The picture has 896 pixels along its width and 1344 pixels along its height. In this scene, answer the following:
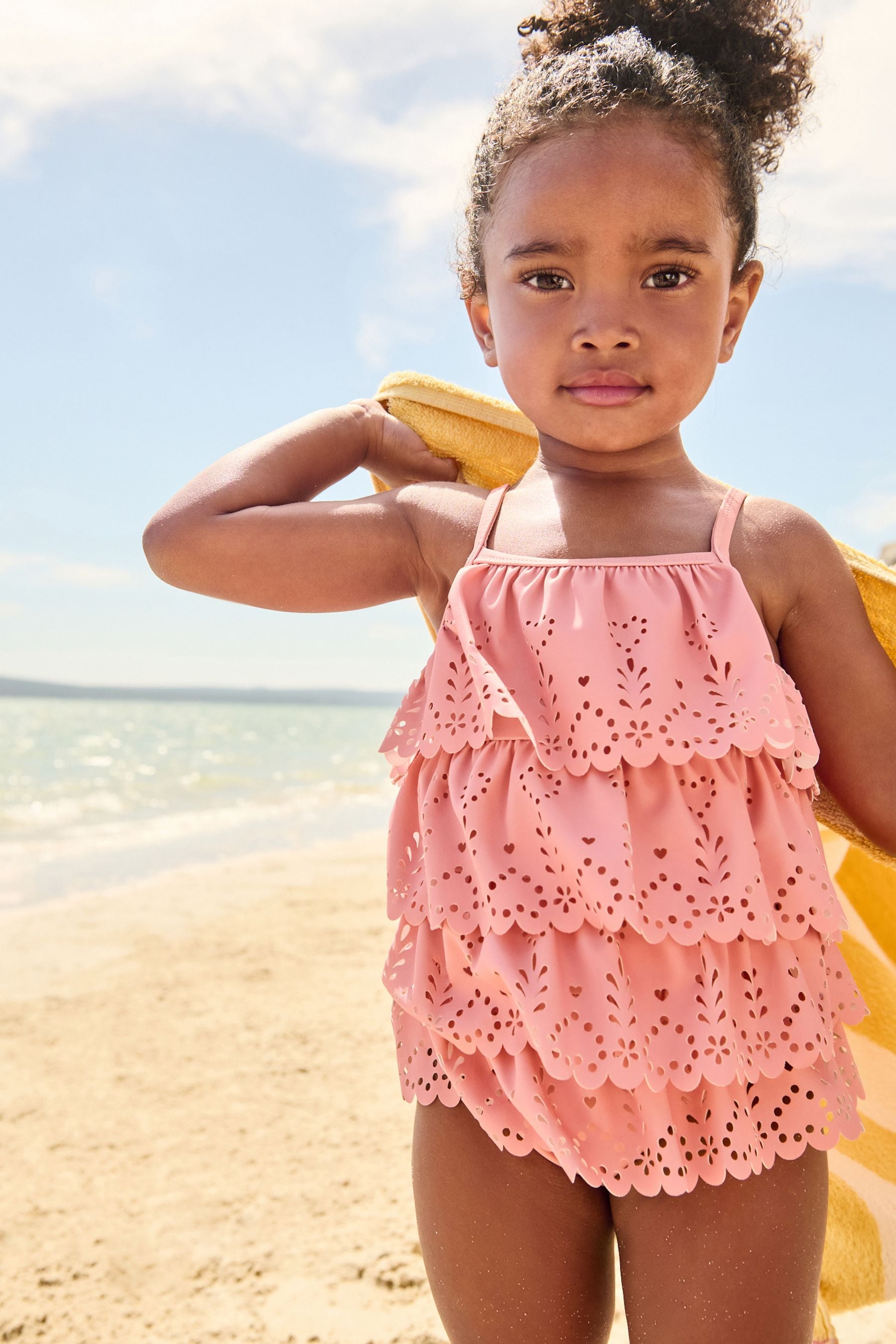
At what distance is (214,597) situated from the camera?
1.41 meters

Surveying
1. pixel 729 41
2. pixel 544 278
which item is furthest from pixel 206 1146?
pixel 729 41

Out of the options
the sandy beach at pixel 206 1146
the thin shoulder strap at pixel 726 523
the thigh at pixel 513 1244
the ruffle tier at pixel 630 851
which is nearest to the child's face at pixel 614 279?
the thin shoulder strap at pixel 726 523

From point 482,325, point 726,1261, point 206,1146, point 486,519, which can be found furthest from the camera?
point 206,1146

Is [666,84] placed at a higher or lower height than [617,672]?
higher

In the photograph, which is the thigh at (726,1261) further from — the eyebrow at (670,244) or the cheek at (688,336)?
the eyebrow at (670,244)

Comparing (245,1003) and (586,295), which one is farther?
(245,1003)

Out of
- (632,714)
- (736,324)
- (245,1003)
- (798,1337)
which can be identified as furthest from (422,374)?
(245,1003)

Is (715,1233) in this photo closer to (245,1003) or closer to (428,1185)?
(428,1185)

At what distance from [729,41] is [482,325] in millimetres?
476

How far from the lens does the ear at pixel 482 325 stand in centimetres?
140

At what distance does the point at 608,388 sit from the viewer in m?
1.21

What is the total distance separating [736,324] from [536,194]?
0.33m

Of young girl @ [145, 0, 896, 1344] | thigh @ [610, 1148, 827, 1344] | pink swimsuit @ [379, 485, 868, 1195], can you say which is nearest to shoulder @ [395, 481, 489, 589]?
young girl @ [145, 0, 896, 1344]

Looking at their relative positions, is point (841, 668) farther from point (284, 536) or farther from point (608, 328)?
point (284, 536)
